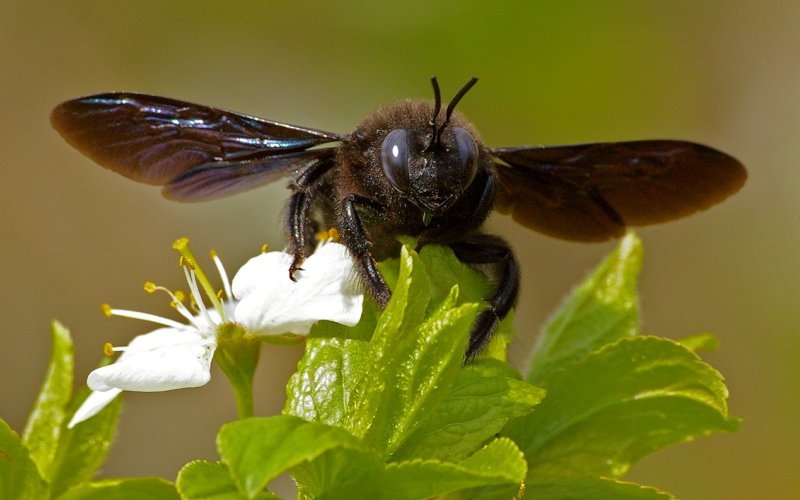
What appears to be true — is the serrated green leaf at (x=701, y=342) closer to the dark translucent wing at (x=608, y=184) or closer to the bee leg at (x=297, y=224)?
the dark translucent wing at (x=608, y=184)

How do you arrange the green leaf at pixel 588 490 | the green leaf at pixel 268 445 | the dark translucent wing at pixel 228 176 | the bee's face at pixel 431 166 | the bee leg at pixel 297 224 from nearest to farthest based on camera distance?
the green leaf at pixel 268 445 < the green leaf at pixel 588 490 < the bee's face at pixel 431 166 < the bee leg at pixel 297 224 < the dark translucent wing at pixel 228 176

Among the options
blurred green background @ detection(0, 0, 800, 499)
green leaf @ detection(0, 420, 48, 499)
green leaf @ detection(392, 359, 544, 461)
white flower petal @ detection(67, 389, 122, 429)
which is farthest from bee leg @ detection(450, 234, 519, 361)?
blurred green background @ detection(0, 0, 800, 499)

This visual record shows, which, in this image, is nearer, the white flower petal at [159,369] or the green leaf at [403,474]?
the green leaf at [403,474]

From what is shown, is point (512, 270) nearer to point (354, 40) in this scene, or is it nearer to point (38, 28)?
point (354, 40)

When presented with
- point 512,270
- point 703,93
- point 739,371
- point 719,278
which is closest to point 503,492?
point 512,270

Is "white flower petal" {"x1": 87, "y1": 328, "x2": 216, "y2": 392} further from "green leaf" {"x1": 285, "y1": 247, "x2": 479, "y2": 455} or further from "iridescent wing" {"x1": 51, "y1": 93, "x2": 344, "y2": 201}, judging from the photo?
"iridescent wing" {"x1": 51, "y1": 93, "x2": 344, "y2": 201}

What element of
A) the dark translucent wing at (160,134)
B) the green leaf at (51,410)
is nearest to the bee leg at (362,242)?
the dark translucent wing at (160,134)
